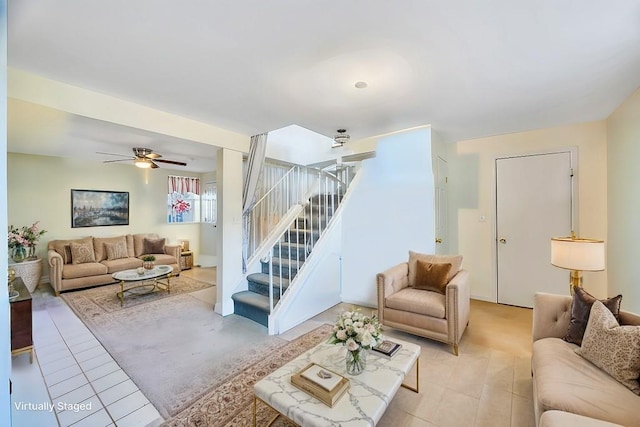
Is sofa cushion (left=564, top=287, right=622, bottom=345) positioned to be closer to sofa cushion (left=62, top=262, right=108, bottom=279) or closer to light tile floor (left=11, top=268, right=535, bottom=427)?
light tile floor (left=11, top=268, right=535, bottom=427)

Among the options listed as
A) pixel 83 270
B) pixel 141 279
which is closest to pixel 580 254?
pixel 141 279

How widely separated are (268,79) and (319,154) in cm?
298

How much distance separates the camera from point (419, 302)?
2.73 m

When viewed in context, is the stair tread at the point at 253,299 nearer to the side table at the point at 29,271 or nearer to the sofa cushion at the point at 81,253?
the sofa cushion at the point at 81,253

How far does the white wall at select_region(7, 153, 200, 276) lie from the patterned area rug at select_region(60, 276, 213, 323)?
1367mm

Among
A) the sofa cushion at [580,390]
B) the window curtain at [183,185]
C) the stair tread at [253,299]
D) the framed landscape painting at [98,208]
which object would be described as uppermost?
the window curtain at [183,185]

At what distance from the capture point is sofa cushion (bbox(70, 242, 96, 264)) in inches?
195

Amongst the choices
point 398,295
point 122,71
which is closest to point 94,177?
point 122,71

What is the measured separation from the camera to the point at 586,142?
350 cm

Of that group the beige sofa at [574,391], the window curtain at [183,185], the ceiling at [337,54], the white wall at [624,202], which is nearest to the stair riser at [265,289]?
the ceiling at [337,54]

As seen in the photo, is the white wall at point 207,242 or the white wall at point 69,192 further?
the white wall at point 207,242

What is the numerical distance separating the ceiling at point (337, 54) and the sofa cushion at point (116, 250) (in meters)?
2.95

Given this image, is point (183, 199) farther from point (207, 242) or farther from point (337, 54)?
point (337, 54)

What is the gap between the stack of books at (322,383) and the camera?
57.4 inches
